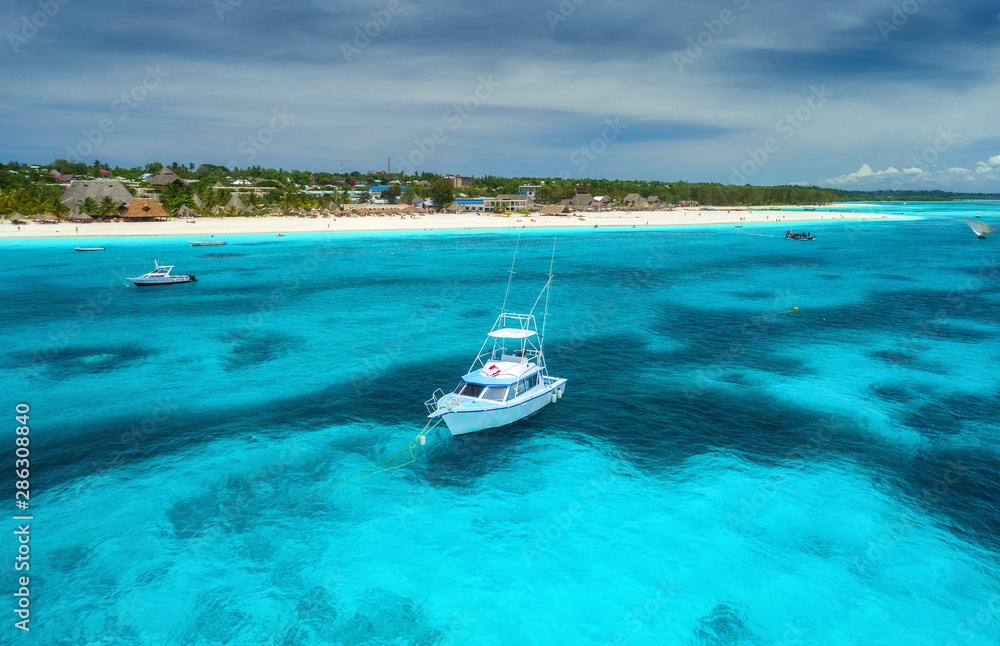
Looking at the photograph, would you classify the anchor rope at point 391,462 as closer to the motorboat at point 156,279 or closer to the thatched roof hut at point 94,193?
the motorboat at point 156,279

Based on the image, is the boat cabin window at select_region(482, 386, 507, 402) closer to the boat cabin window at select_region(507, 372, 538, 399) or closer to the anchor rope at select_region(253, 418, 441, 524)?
the boat cabin window at select_region(507, 372, 538, 399)

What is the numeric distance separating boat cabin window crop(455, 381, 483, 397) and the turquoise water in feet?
8.00

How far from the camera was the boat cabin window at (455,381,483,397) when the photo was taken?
29.8 metres

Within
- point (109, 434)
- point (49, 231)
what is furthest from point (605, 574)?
point (49, 231)

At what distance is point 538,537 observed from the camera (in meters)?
22.4

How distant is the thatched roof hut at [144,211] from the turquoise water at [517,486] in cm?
11884

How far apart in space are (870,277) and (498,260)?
215 feet

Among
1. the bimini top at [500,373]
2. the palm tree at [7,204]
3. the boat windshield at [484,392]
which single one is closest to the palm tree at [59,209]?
the palm tree at [7,204]

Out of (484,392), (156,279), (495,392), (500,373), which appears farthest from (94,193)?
(495,392)

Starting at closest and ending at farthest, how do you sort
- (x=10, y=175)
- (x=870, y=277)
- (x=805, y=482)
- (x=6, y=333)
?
(x=805, y=482)
(x=6, y=333)
(x=870, y=277)
(x=10, y=175)

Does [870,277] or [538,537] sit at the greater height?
[870,277]

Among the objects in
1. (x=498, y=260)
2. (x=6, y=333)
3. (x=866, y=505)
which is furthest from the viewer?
(x=498, y=260)

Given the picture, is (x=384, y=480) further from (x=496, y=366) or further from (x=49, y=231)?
(x=49, y=231)

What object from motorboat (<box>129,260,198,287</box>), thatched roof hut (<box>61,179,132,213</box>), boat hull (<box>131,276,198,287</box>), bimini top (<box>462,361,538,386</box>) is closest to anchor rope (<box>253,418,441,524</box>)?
bimini top (<box>462,361,538,386</box>)
